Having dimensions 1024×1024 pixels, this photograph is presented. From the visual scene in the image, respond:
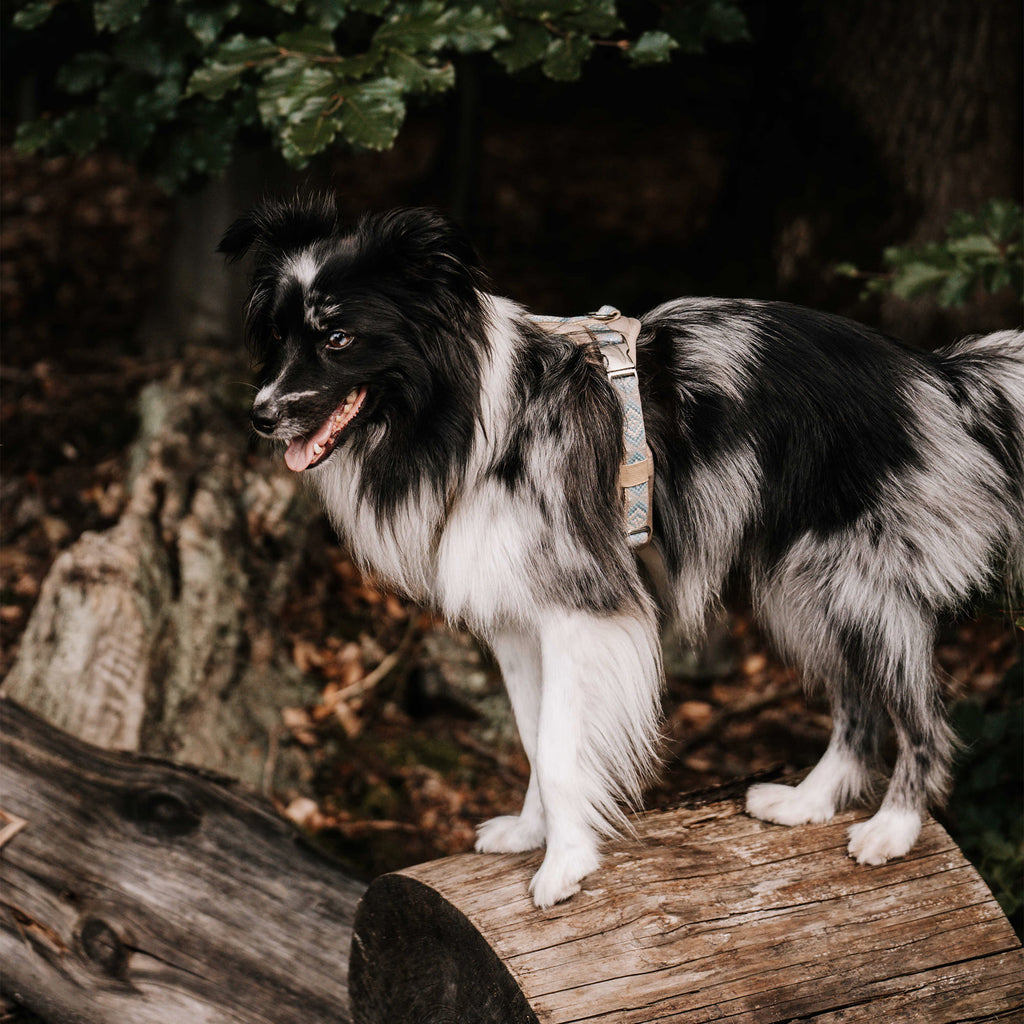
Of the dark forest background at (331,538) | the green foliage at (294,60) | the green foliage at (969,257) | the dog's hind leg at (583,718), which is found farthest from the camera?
the dark forest background at (331,538)

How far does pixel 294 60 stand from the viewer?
340 cm

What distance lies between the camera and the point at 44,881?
311 cm

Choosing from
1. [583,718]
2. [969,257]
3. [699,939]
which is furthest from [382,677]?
[969,257]

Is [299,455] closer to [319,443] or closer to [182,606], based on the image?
[319,443]

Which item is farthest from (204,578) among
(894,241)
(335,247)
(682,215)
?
(682,215)

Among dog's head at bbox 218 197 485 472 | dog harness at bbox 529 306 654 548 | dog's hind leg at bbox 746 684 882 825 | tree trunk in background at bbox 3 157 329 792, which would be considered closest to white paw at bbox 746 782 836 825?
dog's hind leg at bbox 746 684 882 825

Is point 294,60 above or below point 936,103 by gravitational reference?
above

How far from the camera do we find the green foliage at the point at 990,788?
11.6 ft

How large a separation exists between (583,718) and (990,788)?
179 cm

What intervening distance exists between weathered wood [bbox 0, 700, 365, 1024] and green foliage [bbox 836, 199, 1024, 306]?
2698 mm

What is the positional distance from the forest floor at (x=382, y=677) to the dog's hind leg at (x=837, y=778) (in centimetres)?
101

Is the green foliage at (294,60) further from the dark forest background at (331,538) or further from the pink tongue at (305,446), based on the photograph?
the pink tongue at (305,446)

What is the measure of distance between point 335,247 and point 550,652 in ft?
3.68

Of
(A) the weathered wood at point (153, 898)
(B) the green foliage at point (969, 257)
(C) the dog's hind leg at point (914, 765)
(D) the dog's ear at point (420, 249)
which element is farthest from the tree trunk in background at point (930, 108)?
(A) the weathered wood at point (153, 898)
